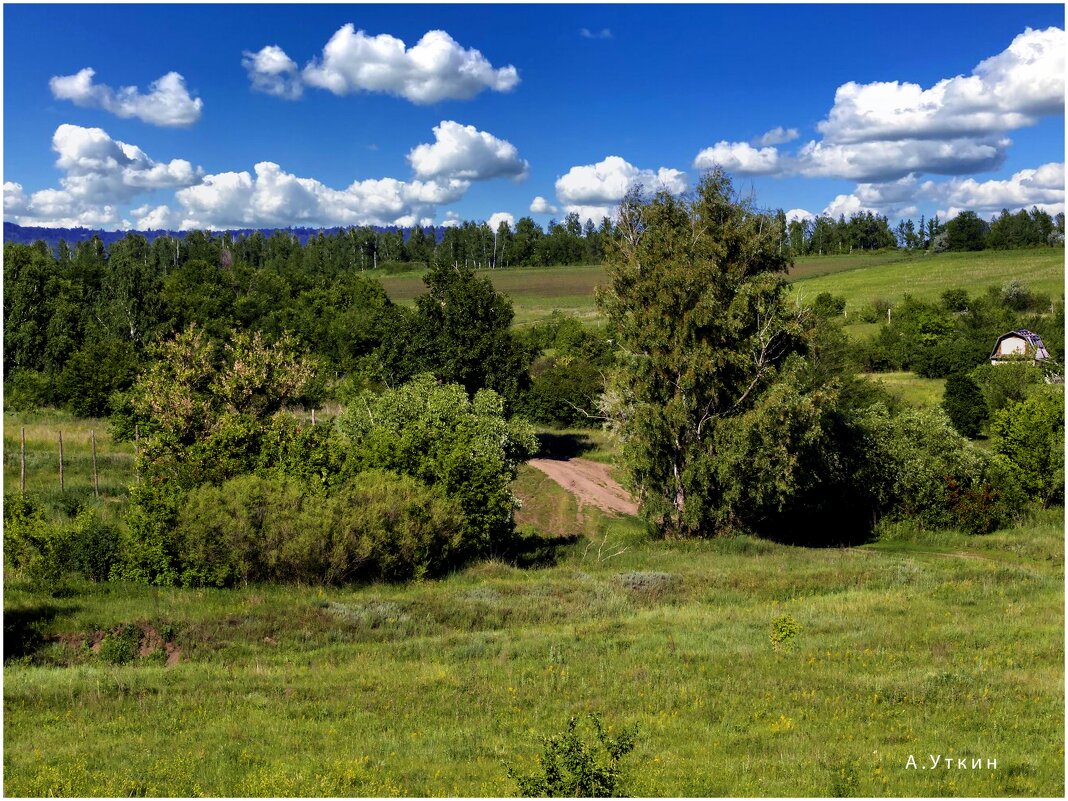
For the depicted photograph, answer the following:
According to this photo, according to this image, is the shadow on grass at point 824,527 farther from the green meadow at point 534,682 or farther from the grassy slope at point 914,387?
the grassy slope at point 914,387

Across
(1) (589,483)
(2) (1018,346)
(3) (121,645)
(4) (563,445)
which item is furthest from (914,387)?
(3) (121,645)

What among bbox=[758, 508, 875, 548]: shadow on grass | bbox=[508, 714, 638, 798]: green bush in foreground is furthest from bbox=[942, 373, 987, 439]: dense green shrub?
bbox=[508, 714, 638, 798]: green bush in foreground

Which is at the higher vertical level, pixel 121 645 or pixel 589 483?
pixel 121 645

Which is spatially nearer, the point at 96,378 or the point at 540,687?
the point at 540,687

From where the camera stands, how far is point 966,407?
61250 millimetres

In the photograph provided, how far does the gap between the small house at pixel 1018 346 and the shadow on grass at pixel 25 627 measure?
7525 cm

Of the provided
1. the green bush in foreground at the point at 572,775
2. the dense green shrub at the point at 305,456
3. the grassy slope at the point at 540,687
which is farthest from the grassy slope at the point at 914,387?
the green bush in foreground at the point at 572,775

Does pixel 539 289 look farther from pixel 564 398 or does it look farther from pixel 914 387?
pixel 564 398

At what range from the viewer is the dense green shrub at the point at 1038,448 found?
41.0 metres

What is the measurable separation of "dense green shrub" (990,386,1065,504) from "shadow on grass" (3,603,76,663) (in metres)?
41.5

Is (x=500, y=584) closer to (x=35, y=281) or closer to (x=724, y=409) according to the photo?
(x=724, y=409)

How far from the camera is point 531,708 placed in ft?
48.3

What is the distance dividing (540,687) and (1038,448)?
35538 mm

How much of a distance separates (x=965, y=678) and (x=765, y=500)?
1965cm
